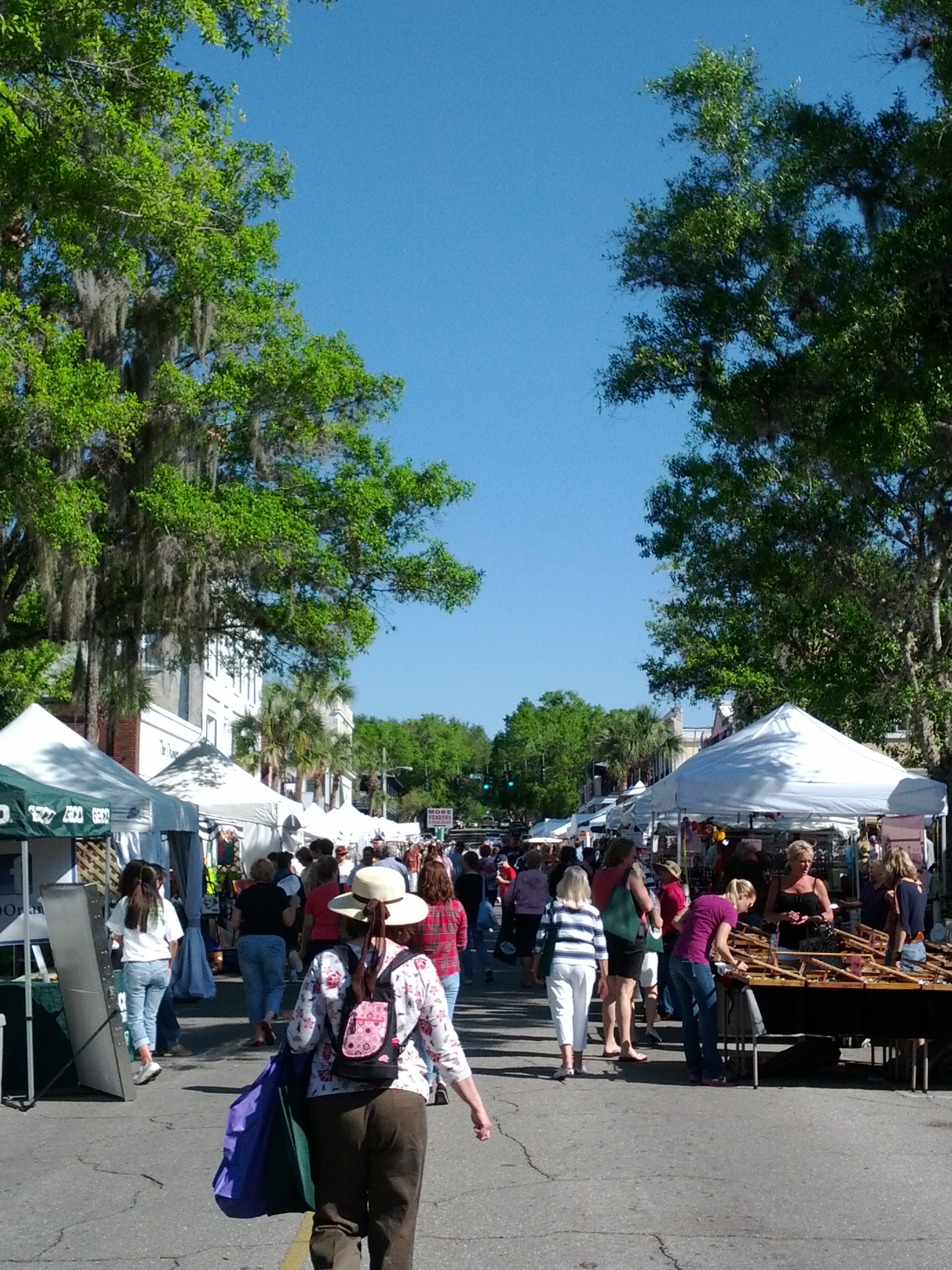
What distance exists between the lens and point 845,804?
52.1 feet

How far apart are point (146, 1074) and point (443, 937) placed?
2.88 m

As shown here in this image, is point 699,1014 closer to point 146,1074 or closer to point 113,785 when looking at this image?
point 146,1074

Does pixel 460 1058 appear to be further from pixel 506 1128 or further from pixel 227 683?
pixel 227 683

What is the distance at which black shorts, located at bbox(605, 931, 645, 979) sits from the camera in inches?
482

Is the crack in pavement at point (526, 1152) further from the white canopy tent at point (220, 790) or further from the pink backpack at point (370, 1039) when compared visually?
the white canopy tent at point (220, 790)

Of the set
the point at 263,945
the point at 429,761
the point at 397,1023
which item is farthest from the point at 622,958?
the point at 429,761

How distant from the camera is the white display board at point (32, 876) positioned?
1249cm

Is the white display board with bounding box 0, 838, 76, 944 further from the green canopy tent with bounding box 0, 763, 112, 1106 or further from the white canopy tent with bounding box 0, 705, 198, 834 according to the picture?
the white canopy tent with bounding box 0, 705, 198, 834

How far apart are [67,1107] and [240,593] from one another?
585 inches

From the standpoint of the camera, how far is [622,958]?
40.2 ft

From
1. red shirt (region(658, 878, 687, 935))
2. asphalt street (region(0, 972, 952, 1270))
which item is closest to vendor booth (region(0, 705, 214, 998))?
asphalt street (region(0, 972, 952, 1270))

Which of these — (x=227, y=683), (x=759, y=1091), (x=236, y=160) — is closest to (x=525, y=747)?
(x=227, y=683)

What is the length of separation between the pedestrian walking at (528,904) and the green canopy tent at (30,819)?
8.80 metres

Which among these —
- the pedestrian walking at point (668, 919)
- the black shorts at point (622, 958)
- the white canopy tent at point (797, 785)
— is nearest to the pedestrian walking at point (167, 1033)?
the black shorts at point (622, 958)
